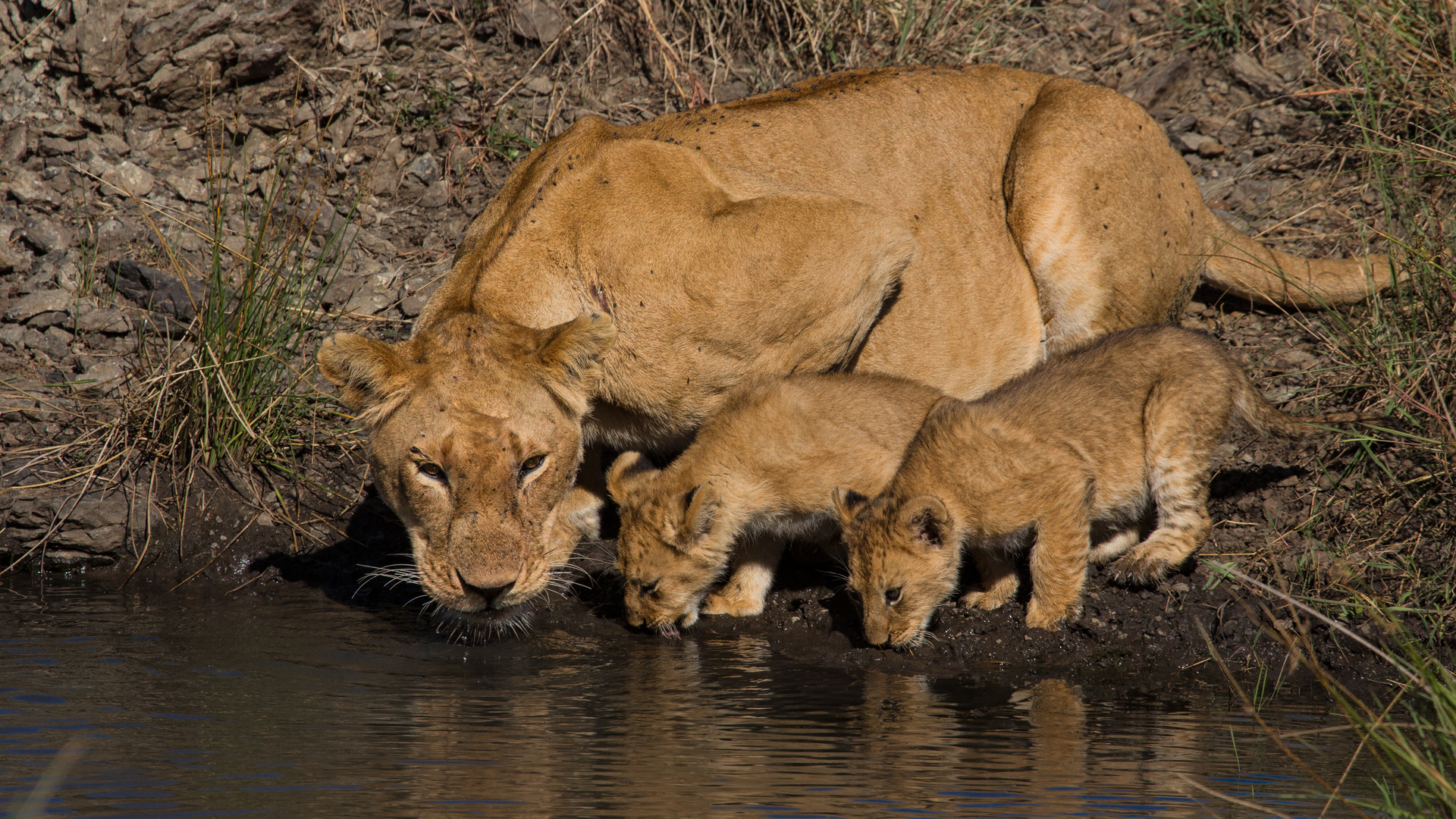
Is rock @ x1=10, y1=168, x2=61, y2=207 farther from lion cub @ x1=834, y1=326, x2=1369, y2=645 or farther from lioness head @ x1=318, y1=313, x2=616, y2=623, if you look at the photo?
lion cub @ x1=834, y1=326, x2=1369, y2=645

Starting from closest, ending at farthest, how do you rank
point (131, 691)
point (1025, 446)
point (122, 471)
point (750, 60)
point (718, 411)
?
1. point (131, 691)
2. point (1025, 446)
3. point (718, 411)
4. point (122, 471)
5. point (750, 60)

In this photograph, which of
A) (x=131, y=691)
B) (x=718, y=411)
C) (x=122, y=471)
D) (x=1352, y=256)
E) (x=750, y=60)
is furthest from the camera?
(x=750, y=60)

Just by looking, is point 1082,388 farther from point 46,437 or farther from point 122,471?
point 46,437

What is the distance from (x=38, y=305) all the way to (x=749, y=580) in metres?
4.80

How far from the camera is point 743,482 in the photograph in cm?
574

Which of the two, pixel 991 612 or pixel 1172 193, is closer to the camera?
pixel 991 612

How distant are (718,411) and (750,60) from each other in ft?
15.8

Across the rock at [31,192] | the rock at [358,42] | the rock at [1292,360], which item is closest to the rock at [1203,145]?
the rock at [1292,360]

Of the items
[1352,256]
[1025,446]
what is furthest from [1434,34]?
[1025,446]

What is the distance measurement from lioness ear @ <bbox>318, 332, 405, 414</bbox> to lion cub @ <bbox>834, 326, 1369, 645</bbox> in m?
1.88

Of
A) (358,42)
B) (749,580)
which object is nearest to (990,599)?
(749,580)

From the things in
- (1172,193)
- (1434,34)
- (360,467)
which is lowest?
(360,467)

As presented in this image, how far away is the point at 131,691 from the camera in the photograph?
199 inches

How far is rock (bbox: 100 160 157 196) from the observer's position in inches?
352
